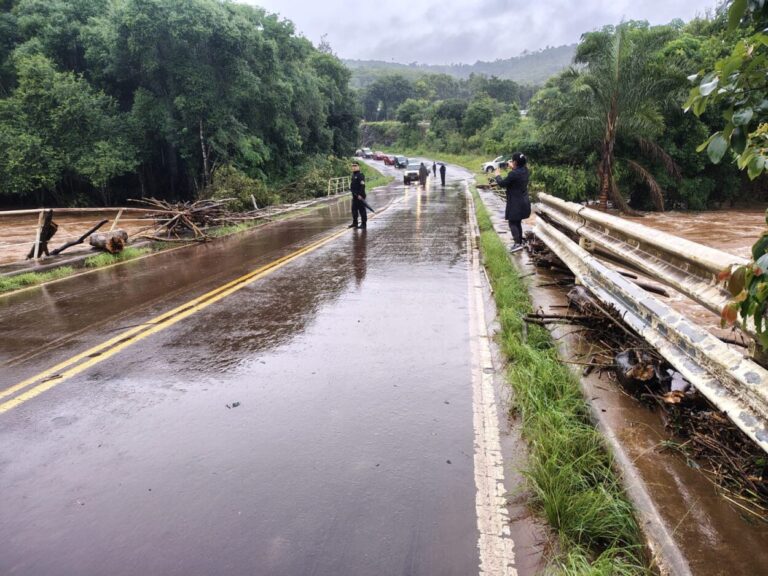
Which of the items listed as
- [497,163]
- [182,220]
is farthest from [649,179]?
[497,163]

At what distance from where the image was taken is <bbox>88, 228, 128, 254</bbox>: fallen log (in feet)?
39.4

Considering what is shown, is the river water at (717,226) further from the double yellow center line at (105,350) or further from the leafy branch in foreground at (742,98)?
the leafy branch in foreground at (742,98)

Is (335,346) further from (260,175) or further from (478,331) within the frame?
(260,175)

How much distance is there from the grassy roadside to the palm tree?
1774cm

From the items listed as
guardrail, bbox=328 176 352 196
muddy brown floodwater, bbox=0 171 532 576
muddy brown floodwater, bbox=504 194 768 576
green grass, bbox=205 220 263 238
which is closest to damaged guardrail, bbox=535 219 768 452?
muddy brown floodwater, bbox=504 194 768 576

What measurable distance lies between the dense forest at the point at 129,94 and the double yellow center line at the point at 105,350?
1603 cm

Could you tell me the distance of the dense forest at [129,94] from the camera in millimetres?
24938

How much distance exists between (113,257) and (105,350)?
6.99 metres

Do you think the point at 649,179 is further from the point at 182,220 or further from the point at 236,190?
the point at 182,220

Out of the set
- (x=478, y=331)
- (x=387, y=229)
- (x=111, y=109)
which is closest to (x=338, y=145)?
(x=111, y=109)

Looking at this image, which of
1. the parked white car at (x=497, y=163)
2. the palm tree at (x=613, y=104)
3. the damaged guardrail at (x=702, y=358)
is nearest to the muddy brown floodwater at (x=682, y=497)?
the damaged guardrail at (x=702, y=358)

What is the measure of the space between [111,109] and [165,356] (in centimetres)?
2758

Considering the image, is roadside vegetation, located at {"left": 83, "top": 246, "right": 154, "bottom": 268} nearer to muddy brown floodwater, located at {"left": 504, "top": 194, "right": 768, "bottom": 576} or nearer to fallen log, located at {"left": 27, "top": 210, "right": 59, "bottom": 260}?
fallen log, located at {"left": 27, "top": 210, "right": 59, "bottom": 260}

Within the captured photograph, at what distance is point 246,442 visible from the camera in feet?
12.4
